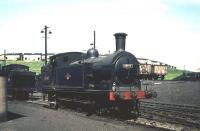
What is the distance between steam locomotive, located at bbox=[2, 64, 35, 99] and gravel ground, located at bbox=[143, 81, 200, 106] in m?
10.8

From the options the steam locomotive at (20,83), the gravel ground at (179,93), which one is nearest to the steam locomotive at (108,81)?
the gravel ground at (179,93)

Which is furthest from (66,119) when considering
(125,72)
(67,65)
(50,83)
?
(50,83)

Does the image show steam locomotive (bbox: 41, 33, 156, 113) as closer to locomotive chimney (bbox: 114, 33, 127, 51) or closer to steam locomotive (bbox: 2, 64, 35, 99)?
locomotive chimney (bbox: 114, 33, 127, 51)

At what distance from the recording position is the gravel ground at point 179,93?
2412 cm

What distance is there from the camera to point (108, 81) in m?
15.6

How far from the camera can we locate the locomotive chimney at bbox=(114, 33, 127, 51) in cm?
1586

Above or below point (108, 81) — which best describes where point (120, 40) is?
above

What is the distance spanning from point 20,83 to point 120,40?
15054 mm

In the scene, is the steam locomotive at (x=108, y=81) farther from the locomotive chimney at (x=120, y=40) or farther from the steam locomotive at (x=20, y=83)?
the steam locomotive at (x=20, y=83)

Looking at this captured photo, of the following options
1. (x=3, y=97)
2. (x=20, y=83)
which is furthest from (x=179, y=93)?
(x=3, y=97)

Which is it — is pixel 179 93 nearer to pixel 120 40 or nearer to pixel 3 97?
pixel 120 40

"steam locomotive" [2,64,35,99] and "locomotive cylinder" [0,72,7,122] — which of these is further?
"steam locomotive" [2,64,35,99]

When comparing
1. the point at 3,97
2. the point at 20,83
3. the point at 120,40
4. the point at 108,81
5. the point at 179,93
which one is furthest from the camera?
the point at 20,83

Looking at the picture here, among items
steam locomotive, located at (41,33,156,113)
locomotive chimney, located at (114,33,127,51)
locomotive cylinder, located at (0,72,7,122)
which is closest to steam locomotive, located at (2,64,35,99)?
steam locomotive, located at (41,33,156,113)
